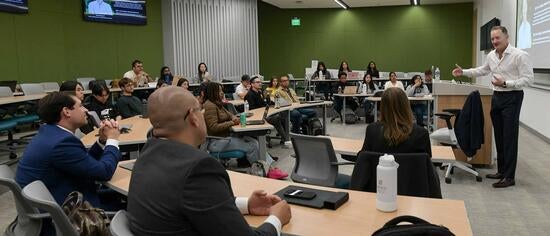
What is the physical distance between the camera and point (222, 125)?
17.1 feet

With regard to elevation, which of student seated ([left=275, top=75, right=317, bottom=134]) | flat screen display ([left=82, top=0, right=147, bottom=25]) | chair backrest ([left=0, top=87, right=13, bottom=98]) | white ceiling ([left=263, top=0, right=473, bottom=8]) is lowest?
student seated ([left=275, top=75, right=317, bottom=134])

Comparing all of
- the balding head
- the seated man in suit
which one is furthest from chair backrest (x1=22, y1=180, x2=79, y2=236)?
the balding head

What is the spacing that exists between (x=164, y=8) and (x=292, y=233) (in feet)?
38.6

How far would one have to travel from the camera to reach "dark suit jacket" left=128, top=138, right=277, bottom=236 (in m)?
1.41

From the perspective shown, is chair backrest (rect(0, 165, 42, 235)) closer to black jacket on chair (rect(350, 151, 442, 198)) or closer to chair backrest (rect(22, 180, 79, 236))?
chair backrest (rect(22, 180, 79, 236))

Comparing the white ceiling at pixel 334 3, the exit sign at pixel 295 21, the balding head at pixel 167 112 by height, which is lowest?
the balding head at pixel 167 112

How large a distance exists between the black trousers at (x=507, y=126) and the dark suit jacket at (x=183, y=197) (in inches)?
163

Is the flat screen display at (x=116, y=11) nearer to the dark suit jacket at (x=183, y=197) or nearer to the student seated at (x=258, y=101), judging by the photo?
the student seated at (x=258, y=101)

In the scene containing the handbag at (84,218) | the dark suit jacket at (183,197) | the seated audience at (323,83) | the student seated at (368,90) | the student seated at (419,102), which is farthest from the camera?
the seated audience at (323,83)

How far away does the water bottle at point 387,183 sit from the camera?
200 cm

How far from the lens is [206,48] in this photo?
13.5 meters

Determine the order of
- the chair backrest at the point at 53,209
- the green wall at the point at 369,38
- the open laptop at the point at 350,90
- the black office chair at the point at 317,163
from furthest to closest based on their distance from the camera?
the green wall at the point at 369,38 → the open laptop at the point at 350,90 → the black office chair at the point at 317,163 → the chair backrest at the point at 53,209

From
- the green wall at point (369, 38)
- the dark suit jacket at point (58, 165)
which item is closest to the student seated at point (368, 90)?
the green wall at point (369, 38)

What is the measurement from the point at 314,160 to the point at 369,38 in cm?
1395
